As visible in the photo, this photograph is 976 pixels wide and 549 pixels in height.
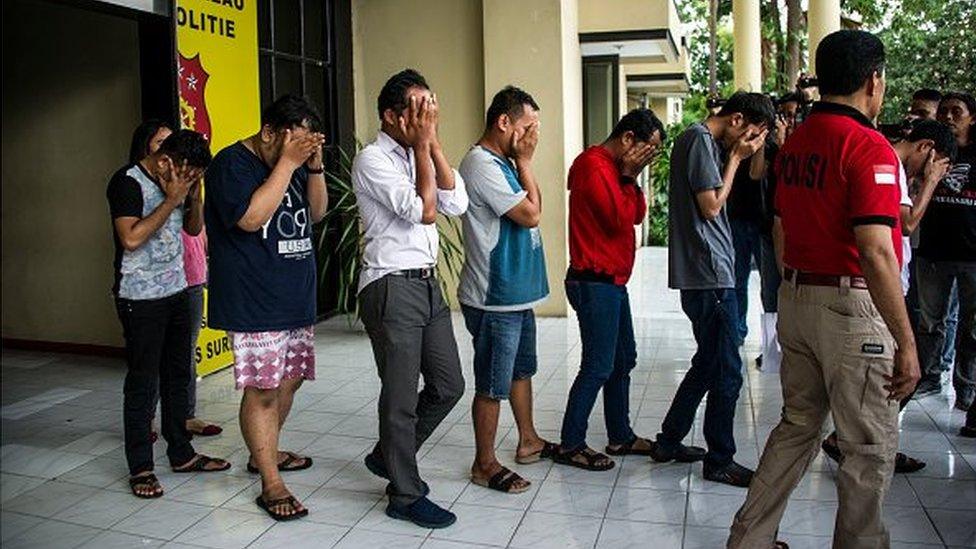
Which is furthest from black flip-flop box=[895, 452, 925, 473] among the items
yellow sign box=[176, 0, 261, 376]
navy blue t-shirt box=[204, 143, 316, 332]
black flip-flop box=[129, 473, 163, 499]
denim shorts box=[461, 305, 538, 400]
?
yellow sign box=[176, 0, 261, 376]

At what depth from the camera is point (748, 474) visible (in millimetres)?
3221

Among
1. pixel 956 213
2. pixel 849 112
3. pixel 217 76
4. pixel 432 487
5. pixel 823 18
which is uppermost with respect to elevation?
pixel 823 18

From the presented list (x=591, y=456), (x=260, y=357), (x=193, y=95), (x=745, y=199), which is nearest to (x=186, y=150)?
(x=260, y=357)

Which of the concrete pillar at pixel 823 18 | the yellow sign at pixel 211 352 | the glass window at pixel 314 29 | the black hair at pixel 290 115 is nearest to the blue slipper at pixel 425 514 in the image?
the black hair at pixel 290 115

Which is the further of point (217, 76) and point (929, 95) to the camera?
point (217, 76)

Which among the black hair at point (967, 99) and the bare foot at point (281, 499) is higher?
the black hair at point (967, 99)

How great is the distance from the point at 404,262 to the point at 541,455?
1164 mm

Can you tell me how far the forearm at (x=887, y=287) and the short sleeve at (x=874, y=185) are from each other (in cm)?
8

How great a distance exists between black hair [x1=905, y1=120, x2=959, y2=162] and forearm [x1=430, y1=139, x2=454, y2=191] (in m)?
2.01

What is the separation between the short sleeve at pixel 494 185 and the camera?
3.06 metres

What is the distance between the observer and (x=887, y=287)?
6.94ft

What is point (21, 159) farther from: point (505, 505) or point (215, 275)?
point (505, 505)

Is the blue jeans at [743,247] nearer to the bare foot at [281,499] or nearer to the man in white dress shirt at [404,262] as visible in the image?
the man in white dress shirt at [404,262]

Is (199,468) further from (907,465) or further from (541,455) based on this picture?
(907,465)
